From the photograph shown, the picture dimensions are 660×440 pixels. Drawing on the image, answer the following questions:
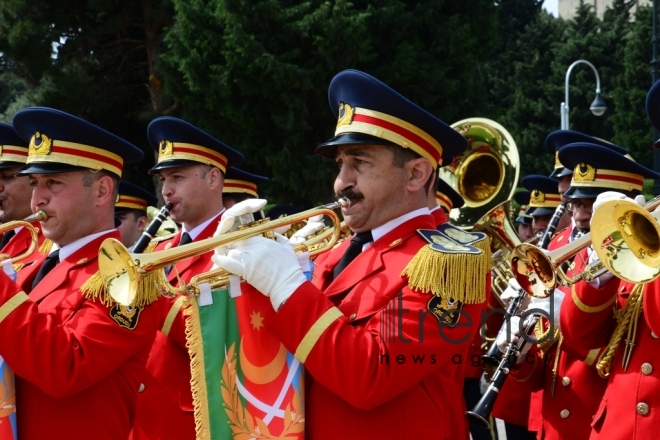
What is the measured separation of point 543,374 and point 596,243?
1.93 metres

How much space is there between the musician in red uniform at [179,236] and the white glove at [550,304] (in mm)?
1667

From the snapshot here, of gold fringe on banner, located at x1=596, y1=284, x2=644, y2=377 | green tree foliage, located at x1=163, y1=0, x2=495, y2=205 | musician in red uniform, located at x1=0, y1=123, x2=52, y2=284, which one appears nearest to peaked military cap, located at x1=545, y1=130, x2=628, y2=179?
gold fringe on banner, located at x1=596, y1=284, x2=644, y2=377

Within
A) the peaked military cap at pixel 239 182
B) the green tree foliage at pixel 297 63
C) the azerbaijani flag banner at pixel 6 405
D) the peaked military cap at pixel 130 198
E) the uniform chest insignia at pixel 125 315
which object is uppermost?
the green tree foliage at pixel 297 63

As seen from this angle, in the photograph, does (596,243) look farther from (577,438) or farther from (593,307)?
(577,438)

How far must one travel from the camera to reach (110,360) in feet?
11.6

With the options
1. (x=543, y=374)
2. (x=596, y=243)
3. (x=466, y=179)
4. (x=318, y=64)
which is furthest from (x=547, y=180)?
(x=318, y=64)

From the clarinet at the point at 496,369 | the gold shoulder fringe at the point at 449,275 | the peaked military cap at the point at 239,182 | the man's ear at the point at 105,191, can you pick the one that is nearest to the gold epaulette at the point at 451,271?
the gold shoulder fringe at the point at 449,275

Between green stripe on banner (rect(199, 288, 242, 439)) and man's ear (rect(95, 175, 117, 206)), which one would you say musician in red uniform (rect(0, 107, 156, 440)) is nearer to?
man's ear (rect(95, 175, 117, 206))

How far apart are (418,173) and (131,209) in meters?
4.14

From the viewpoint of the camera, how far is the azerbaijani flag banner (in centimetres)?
355

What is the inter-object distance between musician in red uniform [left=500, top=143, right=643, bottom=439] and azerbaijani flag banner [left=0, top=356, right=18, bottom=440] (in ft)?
7.85

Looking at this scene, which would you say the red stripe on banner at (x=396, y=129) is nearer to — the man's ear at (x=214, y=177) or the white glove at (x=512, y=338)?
the white glove at (x=512, y=338)

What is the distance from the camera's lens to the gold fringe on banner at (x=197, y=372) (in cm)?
314

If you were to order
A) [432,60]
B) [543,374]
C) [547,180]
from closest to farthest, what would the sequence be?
1. [543,374]
2. [547,180]
3. [432,60]
